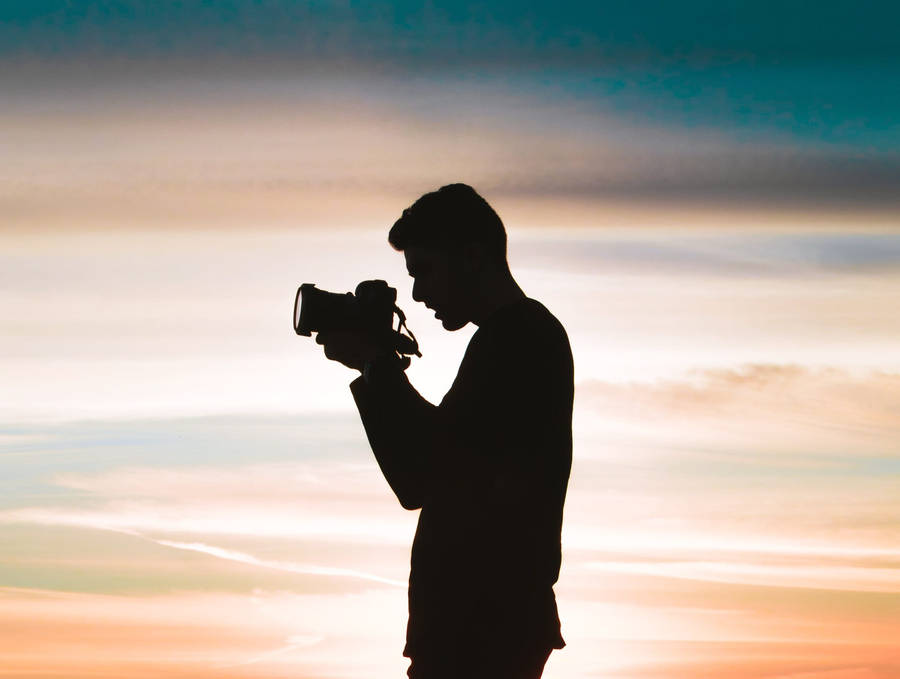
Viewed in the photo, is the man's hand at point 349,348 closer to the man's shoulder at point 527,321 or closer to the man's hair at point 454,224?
the man's hair at point 454,224

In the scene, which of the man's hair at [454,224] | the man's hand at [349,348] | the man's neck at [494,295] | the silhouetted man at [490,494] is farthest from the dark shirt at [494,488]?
the man's hand at [349,348]

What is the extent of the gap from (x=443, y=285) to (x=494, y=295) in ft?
0.50

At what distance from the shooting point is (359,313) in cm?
343

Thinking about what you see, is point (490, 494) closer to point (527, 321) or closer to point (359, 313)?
point (527, 321)

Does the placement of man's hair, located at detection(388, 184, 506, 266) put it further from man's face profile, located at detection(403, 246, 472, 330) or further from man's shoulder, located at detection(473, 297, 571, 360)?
man's shoulder, located at detection(473, 297, 571, 360)

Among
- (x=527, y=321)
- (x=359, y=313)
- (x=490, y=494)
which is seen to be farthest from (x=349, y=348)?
(x=490, y=494)

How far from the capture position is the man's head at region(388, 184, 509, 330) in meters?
A: 2.99

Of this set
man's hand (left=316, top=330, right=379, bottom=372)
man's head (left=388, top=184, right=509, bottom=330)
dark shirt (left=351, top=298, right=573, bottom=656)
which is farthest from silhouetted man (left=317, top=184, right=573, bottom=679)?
man's hand (left=316, top=330, right=379, bottom=372)

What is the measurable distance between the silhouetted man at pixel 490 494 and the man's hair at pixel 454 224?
24cm

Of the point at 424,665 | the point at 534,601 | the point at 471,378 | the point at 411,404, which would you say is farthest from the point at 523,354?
the point at 424,665

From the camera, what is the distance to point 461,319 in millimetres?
3008

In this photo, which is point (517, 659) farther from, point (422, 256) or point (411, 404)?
A: point (422, 256)

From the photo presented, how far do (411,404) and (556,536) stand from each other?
52 cm

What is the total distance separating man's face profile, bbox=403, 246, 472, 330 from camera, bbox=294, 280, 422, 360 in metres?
0.37
